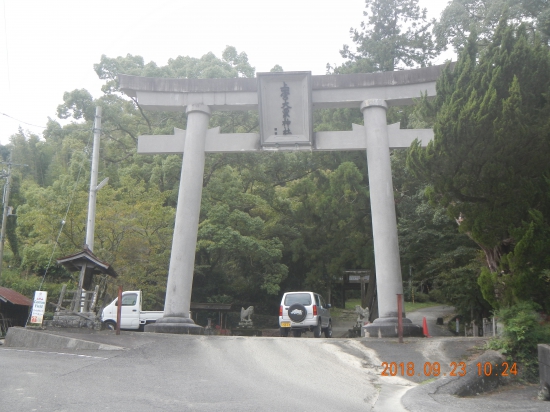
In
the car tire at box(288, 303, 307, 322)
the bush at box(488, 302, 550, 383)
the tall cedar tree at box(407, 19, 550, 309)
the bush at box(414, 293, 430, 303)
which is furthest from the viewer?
the bush at box(414, 293, 430, 303)

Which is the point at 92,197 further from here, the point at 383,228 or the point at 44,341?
the point at 383,228

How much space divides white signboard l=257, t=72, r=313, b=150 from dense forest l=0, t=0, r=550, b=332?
3549mm

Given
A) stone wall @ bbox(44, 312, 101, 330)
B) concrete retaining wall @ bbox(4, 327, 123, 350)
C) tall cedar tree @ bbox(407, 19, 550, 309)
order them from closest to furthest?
tall cedar tree @ bbox(407, 19, 550, 309)
concrete retaining wall @ bbox(4, 327, 123, 350)
stone wall @ bbox(44, 312, 101, 330)

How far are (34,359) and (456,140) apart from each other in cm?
893

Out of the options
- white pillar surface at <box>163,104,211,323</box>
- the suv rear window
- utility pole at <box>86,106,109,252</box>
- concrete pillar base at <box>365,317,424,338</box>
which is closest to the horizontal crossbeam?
white pillar surface at <box>163,104,211,323</box>

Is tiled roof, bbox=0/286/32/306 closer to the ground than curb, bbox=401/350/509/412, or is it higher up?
higher up

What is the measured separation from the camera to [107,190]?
73.2ft

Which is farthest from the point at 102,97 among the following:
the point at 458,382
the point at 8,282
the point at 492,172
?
the point at 458,382

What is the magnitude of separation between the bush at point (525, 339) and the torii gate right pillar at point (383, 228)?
4976 millimetres

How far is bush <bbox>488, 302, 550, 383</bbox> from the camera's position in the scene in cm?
901

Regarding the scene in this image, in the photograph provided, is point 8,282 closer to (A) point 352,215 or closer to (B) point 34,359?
(A) point 352,215

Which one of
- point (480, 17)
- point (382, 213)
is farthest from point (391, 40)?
point (382, 213)

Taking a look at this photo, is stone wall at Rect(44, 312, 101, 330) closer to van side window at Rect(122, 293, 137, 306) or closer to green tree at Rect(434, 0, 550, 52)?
van side window at Rect(122, 293, 137, 306)

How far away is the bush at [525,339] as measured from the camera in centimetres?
901
